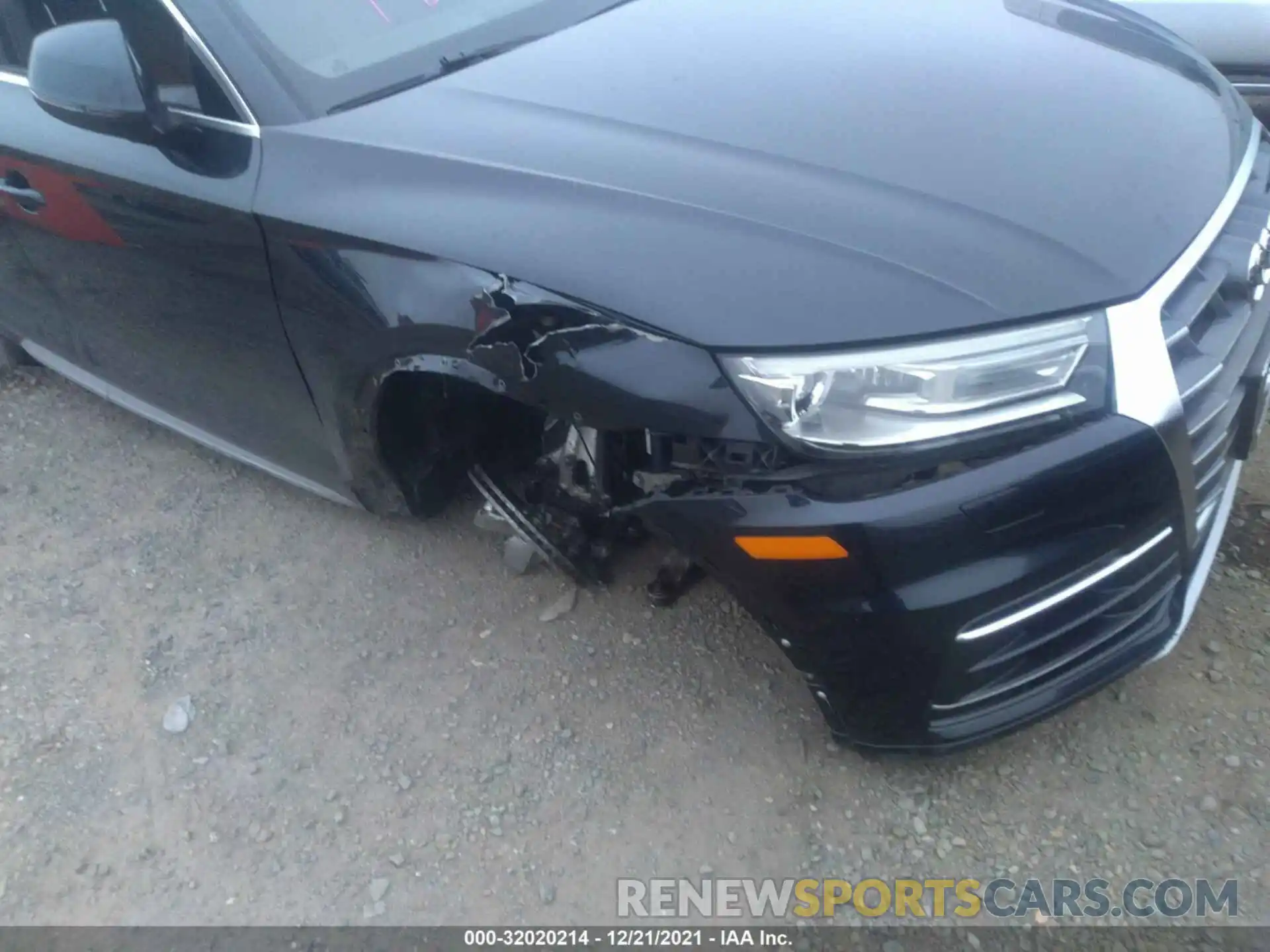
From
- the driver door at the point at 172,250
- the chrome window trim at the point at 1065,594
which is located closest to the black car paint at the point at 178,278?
the driver door at the point at 172,250

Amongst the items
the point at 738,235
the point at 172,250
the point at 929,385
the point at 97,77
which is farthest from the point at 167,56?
the point at 929,385

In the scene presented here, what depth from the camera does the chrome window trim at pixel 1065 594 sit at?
1739mm

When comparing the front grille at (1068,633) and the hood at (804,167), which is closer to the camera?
the hood at (804,167)

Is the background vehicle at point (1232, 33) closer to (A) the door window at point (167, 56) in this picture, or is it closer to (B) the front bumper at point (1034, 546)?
(B) the front bumper at point (1034, 546)

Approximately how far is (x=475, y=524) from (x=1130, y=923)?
1691mm

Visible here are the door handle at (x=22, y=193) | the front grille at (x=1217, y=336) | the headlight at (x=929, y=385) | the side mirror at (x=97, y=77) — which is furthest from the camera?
the door handle at (x=22, y=193)

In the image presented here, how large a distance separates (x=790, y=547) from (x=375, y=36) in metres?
1.48

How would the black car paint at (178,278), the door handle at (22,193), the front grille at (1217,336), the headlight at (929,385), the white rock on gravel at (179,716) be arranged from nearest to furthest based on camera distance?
the headlight at (929,385), the front grille at (1217,336), the black car paint at (178,278), the white rock on gravel at (179,716), the door handle at (22,193)

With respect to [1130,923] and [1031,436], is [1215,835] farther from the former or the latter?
[1031,436]

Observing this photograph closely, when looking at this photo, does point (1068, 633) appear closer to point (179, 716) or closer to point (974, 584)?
point (974, 584)

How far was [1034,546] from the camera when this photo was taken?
1.68m

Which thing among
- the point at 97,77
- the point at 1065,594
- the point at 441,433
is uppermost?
the point at 97,77

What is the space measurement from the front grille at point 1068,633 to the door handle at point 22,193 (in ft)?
7.84

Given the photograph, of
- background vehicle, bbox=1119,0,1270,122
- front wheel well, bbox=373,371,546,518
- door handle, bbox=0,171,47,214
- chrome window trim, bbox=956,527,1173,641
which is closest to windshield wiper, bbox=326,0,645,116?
front wheel well, bbox=373,371,546,518
